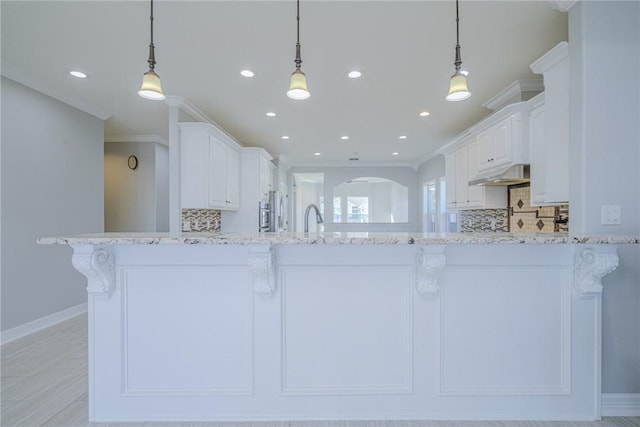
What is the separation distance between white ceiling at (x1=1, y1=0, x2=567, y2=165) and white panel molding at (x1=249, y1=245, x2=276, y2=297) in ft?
5.31

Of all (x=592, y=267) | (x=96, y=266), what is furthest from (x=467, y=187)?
(x=96, y=266)

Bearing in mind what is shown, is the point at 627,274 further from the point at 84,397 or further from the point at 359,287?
the point at 84,397

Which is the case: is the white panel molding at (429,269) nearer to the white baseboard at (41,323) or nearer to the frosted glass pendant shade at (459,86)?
the frosted glass pendant shade at (459,86)

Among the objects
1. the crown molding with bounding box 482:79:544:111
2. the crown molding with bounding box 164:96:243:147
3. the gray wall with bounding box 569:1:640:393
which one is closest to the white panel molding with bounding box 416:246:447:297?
the gray wall with bounding box 569:1:640:393

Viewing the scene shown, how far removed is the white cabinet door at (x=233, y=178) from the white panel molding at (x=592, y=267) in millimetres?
4046

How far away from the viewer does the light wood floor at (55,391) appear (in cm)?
175

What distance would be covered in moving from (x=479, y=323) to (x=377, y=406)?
76 cm

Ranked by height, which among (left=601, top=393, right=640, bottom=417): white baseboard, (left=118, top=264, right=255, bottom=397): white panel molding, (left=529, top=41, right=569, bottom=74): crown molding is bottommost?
(left=601, top=393, right=640, bottom=417): white baseboard

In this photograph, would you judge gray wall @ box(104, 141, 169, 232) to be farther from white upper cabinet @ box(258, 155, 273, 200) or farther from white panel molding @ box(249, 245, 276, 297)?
white panel molding @ box(249, 245, 276, 297)

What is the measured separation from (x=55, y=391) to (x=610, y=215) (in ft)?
12.3

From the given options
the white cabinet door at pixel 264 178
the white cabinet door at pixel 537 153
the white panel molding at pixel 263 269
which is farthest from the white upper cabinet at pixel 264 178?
the white cabinet door at pixel 537 153

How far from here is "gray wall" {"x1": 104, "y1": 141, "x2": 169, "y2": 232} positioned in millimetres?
5465

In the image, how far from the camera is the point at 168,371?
1.80 metres

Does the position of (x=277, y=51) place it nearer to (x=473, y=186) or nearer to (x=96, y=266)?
(x=96, y=266)
